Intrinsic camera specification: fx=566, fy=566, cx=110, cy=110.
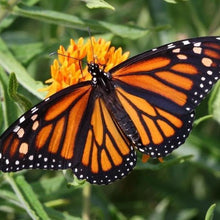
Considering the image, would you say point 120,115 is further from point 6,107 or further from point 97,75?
point 6,107

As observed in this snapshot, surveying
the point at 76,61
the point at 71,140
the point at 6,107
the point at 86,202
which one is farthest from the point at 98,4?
the point at 86,202

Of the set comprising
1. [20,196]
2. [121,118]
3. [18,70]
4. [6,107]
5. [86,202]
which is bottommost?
[86,202]

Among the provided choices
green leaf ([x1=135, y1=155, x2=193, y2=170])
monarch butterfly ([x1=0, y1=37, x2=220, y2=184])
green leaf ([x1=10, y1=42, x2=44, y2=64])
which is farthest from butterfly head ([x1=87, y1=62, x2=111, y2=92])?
green leaf ([x1=10, y1=42, x2=44, y2=64])

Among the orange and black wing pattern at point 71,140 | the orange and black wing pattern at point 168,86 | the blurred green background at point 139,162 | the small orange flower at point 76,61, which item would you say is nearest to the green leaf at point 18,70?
the blurred green background at point 139,162

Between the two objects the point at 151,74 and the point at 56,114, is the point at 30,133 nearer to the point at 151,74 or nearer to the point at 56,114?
the point at 56,114

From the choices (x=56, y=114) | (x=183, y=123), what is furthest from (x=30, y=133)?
(x=183, y=123)

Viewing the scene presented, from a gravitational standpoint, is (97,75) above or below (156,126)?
above
